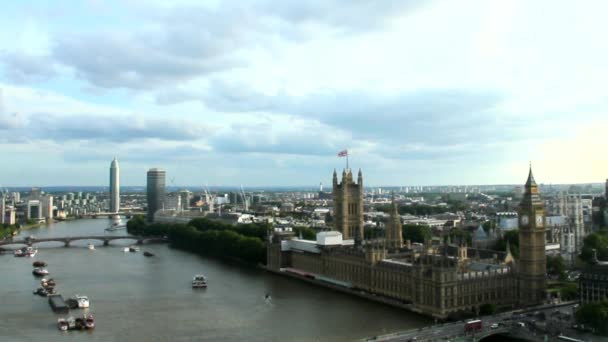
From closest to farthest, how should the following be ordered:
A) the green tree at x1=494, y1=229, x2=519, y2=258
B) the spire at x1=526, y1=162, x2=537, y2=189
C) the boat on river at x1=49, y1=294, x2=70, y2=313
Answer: the boat on river at x1=49, y1=294, x2=70, y2=313 → the spire at x1=526, y1=162, x2=537, y2=189 → the green tree at x1=494, y1=229, x2=519, y2=258

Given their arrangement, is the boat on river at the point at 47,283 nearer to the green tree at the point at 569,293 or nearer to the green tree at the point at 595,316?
the green tree at the point at 569,293

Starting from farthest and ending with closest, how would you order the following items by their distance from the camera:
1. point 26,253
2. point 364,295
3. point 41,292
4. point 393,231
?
point 26,253 < point 393,231 < point 41,292 < point 364,295

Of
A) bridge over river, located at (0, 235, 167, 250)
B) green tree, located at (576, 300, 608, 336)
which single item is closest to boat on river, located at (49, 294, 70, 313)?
green tree, located at (576, 300, 608, 336)

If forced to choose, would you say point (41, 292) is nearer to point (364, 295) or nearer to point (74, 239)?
point (364, 295)

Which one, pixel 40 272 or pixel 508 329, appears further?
pixel 40 272

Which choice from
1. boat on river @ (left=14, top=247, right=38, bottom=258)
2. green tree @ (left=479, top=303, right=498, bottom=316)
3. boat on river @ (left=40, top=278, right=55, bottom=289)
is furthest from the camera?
boat on river @ (left=14, top=247, right=38, bottom=258)

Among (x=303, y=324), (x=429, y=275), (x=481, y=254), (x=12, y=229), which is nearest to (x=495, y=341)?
(x=429, y=275)

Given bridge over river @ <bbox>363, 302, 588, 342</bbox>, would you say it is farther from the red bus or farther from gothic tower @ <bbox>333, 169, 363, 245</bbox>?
gothic tower @ <bbox>333, 169, 363, 245</bbox>

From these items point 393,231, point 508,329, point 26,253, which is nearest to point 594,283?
point 508,329
